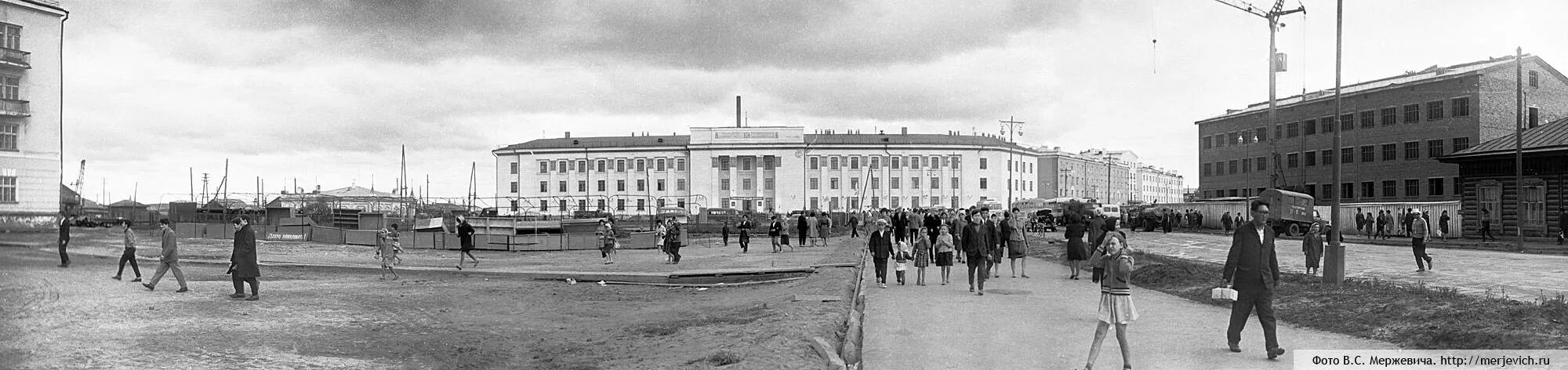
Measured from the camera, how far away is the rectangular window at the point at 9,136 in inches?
146

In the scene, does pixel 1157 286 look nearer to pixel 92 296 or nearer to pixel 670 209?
pixel 92 296

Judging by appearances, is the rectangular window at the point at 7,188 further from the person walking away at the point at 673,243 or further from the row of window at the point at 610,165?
the row of window at the point at 610,165

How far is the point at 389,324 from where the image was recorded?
14195mm

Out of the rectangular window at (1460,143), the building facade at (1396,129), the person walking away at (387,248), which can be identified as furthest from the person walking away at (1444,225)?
the person walking away at (387,248)

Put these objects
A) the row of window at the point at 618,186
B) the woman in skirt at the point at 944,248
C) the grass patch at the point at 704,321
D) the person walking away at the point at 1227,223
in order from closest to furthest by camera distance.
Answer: the grass patch at the point at 704,321 < the woman in skirt at the point at 944,248 < the person walking away at the point at 1227,223 < the row of window at the point at 618,186

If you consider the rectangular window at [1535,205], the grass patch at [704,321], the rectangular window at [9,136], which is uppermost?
the rectangular window at [9,136]

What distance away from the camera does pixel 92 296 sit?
13.8 meters

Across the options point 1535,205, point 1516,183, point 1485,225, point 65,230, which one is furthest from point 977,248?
point 1535,205

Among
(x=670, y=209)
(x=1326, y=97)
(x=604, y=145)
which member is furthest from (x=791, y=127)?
(x=1326, y=97)

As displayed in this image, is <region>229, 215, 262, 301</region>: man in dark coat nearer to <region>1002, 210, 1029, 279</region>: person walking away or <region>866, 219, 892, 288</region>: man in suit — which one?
<region>866, 219, 892, 288</region>: man in suit

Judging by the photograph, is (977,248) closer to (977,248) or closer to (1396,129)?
(977,248)

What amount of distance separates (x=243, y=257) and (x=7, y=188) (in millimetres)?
13338

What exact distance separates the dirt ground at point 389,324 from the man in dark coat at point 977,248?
2567 mm

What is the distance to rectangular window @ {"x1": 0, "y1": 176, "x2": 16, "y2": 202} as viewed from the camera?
147 inches
